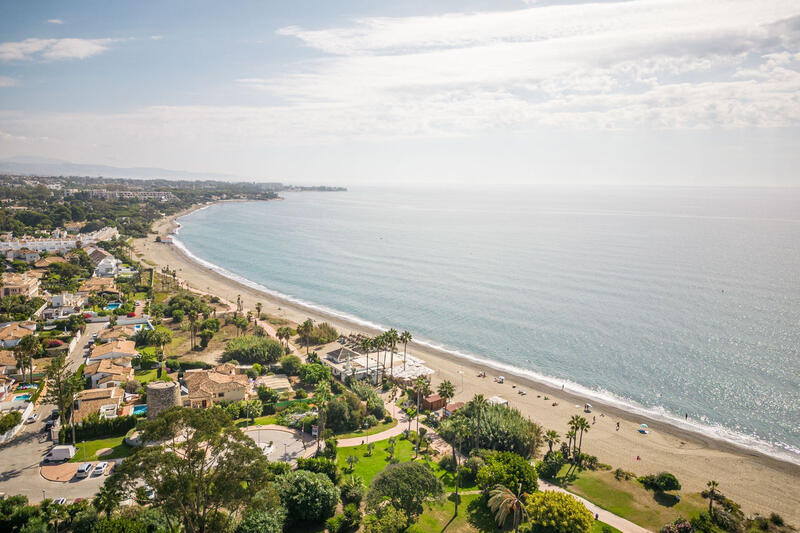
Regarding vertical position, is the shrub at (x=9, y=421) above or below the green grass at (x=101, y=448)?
above

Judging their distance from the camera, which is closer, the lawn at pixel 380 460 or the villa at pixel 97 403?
the lawn at pixel 380 460

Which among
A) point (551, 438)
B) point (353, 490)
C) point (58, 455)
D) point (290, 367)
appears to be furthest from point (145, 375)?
point (551, 438)

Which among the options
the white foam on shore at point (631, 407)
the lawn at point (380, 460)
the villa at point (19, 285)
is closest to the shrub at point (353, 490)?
the lawn at point (380, 460)

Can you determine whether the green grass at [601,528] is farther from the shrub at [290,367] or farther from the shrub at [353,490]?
the shrub at [290,367]

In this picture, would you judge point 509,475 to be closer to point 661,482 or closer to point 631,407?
point 661,482

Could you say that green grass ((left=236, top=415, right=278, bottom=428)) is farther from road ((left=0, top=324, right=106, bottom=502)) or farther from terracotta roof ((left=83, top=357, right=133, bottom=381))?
terracotta roof ((left=83, top=357, right=133, bottom=381))

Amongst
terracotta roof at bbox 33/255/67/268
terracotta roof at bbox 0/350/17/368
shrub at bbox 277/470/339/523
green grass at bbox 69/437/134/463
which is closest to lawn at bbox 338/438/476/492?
shrub at bbox 277/470/339/523

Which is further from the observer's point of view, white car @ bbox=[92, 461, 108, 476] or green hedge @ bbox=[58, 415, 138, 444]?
green hedge @ bbox=[58, 415, 138, 444]
